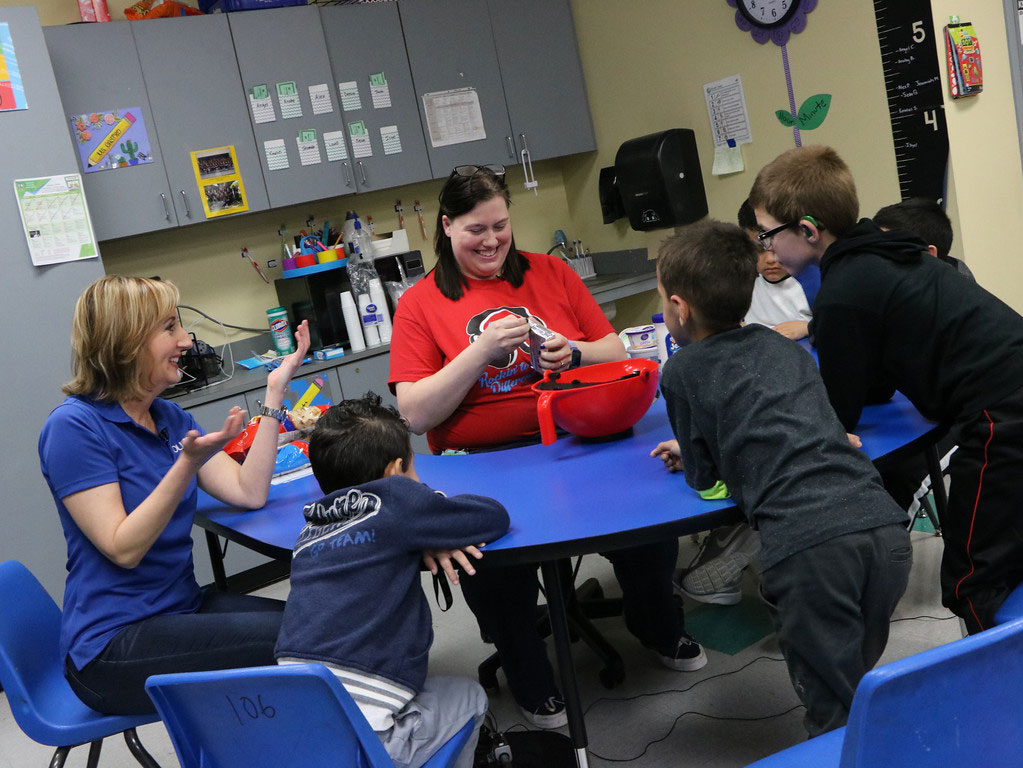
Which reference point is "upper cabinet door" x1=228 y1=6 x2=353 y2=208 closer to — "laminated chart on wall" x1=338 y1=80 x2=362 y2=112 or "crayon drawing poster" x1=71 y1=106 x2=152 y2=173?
"laminated chart on wall" x1=338 y1=80 x2=362 y2=112

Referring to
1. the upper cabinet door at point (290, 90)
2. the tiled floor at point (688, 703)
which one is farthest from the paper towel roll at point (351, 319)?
the tiled floor at point (688, 703)

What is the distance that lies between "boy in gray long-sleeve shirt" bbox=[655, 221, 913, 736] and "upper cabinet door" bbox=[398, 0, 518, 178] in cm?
305

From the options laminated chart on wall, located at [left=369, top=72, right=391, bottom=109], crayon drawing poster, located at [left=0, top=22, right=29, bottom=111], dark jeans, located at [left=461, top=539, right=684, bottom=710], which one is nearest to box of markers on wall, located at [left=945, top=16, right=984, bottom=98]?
dark jeans, located at [left=461, top=539, right=684, bottom=710]

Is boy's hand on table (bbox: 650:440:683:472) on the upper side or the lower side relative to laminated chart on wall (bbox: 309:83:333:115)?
lower

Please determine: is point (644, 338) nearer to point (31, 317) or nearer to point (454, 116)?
point (31, 317)

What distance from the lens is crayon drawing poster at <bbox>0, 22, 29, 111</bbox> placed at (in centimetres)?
330

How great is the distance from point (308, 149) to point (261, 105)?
257mm

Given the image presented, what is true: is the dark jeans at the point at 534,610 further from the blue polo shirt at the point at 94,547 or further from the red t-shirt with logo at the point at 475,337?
the blue polo shirt at the point at 94,547

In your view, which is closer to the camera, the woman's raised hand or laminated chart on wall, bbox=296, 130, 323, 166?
the woman's raised hand

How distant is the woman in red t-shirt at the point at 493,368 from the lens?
7.55 feet

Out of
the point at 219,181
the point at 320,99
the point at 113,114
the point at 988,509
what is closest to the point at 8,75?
the point at 113,114

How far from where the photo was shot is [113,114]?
374cm

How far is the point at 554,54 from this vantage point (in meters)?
4.73

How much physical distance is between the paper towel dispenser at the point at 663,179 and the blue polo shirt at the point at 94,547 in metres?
2.86
